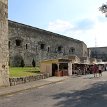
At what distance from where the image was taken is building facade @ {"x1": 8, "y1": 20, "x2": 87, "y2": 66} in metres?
47.1

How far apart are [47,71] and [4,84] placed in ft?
55.4

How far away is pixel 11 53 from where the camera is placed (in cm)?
4725

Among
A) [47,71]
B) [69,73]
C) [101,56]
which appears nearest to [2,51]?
[47,71]

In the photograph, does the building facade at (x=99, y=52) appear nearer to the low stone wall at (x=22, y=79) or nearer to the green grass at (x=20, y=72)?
the green grass at (x=20, y=72)

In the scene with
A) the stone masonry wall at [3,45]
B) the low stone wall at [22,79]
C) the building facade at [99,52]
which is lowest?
the low stone wall at [22,79]

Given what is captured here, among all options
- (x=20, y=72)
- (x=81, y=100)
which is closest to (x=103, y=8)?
(x=20, y=72)

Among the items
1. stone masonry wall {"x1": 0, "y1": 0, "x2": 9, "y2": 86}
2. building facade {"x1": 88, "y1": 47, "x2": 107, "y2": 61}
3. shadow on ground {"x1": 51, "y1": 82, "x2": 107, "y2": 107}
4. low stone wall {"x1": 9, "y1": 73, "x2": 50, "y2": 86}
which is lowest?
shadow on ground {"x1": 51, "y1": 82, "x2": 107, "y2": 107}

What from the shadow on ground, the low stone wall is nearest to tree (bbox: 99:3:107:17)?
the low stone wall

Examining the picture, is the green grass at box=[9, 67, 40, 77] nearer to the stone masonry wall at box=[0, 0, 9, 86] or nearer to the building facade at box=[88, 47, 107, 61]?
the stone masonry wall at box=[0, 0, 9, 86]

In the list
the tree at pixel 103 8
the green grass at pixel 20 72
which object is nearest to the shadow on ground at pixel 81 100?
the green grass at pixel 20 72

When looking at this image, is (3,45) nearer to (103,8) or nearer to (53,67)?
(103,8)

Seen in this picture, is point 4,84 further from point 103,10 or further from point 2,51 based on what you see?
point 103,10

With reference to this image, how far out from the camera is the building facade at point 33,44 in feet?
154

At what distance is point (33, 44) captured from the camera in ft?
172
